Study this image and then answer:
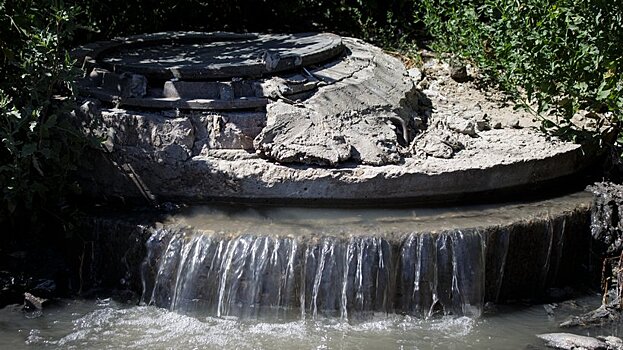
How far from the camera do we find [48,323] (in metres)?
6.55

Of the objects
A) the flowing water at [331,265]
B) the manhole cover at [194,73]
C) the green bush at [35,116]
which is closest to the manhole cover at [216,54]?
the manhole cover at [194,73]

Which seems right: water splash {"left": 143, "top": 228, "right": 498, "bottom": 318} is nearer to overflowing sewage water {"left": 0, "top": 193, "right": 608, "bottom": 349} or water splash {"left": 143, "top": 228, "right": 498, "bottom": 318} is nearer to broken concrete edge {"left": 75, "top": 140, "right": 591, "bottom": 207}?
overflowing sewage water {"left": 0, "top": 193, "right": 608, "bottom": 349}

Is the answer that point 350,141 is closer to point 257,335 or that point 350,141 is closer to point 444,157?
point 444,157

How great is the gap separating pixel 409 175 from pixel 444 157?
38cm

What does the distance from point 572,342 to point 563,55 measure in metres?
2.26

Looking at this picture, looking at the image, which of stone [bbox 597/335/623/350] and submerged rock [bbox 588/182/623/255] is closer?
stone [bbox 597/335/623/350]

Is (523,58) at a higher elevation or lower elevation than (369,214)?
higher

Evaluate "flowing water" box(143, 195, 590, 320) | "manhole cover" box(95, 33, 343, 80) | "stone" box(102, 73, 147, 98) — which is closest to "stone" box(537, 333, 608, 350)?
"flowing water" box(143, 195, 590, 320)

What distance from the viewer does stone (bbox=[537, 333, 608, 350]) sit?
6.30m

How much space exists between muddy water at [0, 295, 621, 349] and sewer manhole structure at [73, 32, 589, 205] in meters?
0.93

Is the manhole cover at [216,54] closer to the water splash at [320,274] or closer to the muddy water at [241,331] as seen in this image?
the water splash at [320,274]

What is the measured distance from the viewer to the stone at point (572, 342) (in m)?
6.30

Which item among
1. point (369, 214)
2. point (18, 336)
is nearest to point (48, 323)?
point (18, 336)

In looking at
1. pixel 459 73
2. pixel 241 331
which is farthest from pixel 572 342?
pixel 459 73
